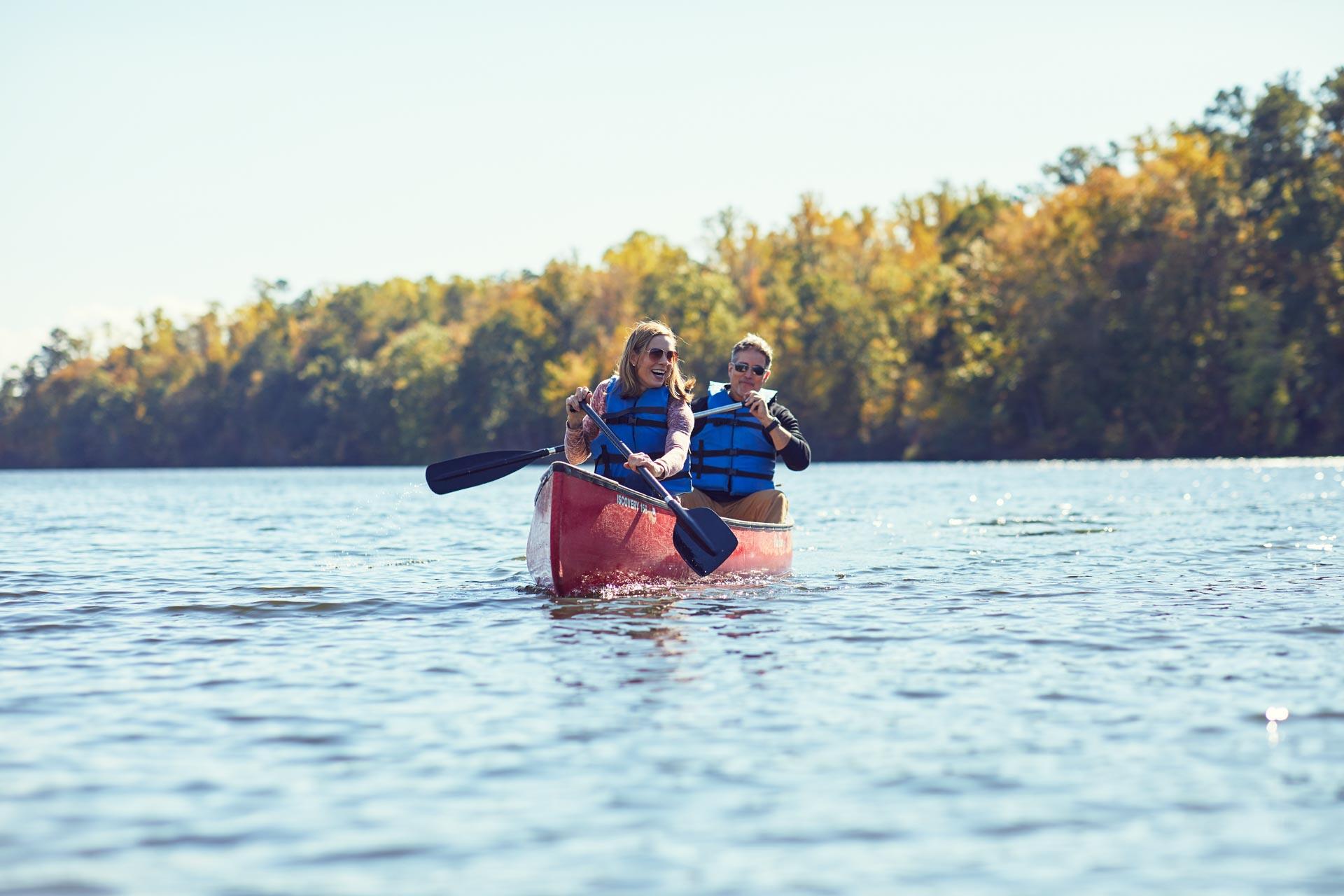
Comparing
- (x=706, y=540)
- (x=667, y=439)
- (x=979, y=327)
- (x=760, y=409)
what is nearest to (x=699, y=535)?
(x=706, y=540)

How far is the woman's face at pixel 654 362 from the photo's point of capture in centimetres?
896

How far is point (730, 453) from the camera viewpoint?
10.3m

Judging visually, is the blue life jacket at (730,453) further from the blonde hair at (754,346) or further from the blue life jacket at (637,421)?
the blue life jacket at (637,421)

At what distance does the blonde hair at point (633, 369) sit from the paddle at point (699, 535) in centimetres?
28

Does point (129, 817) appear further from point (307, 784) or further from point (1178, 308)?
point (1178, 308)

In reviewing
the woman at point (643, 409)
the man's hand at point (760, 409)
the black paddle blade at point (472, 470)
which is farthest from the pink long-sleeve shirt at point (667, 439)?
the black paddle blade at point (472, 470)

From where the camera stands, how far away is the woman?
8992 millimetres

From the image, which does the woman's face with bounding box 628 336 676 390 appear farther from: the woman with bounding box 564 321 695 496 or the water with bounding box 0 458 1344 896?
the water with bounding box 0 458 1344 896

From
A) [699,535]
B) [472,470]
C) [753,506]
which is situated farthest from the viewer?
[753,506]

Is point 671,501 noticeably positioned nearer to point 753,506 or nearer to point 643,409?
point 643,409

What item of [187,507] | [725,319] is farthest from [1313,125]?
[187,507]

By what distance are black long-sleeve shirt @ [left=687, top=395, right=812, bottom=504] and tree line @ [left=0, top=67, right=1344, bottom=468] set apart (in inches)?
896

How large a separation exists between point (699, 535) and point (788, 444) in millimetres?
1053

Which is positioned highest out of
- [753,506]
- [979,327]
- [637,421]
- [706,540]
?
[979,327]
